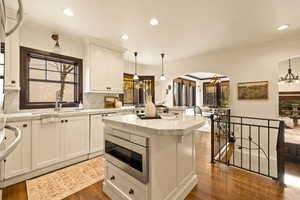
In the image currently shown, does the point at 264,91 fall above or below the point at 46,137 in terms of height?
above

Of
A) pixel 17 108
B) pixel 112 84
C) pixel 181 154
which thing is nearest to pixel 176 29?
pixel 112 84

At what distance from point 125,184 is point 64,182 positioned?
1227 millimetres

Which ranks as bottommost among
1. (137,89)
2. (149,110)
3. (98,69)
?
(149,110)

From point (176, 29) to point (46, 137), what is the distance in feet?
10.3

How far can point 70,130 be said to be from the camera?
8.87 feet

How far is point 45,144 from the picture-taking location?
240 centimetres

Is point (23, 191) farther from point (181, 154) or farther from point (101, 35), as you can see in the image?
point (101, 35)

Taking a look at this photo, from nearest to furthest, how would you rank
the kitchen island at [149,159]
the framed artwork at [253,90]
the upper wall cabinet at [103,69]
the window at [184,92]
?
the kitchen island at [149,159] → the upper wall cabinet at [103,69] → the framed artwork at [253,90] → the window at [184,92]

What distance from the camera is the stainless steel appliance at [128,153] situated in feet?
4.56

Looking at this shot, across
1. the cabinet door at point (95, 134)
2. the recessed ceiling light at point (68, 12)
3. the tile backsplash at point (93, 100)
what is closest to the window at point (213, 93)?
the tile backsplash at point (93, 100)

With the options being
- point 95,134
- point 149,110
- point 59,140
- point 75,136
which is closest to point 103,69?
point 95,134

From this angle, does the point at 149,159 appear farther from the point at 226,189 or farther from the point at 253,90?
the point at 253,90

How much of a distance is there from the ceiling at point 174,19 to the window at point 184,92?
3858mm

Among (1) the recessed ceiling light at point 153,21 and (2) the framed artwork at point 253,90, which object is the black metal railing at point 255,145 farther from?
(1) the recessed ceiling light at point 153,21
